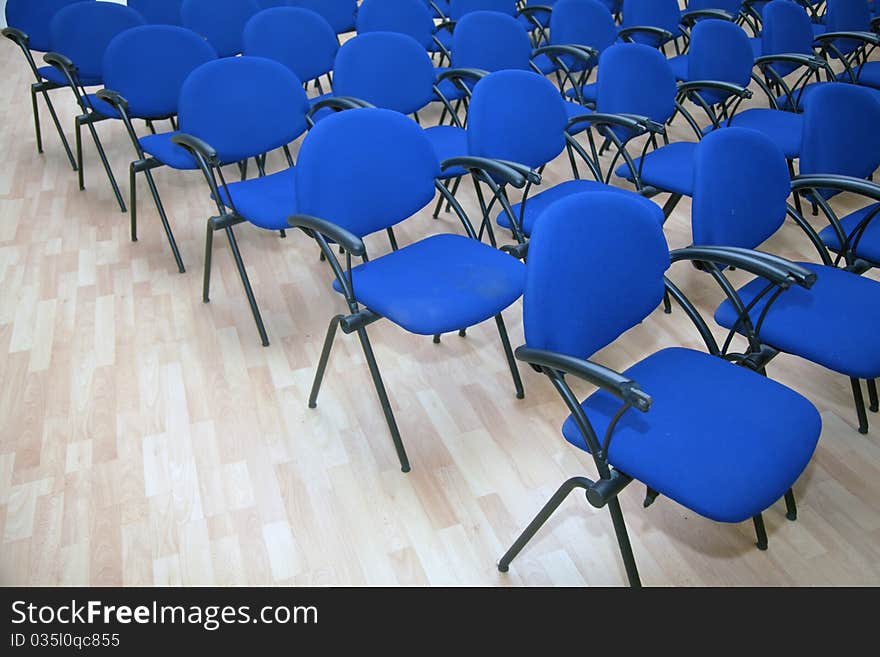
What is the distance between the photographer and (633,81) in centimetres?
328

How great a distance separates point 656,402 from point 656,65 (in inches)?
85.7

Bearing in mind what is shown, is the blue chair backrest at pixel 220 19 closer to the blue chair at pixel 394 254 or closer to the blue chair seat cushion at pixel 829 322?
the blue chair at pixel 394 254

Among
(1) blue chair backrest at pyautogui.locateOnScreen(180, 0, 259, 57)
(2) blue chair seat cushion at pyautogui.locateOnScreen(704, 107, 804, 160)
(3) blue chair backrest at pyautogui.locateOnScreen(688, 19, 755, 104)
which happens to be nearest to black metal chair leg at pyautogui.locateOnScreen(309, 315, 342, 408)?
(2) blue chair seat cushion at pyautogui.locateOnScreen(704, 107, 804, 160)

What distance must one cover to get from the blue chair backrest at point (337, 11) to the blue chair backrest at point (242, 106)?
2.05 m

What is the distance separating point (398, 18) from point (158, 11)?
1629 millimetres

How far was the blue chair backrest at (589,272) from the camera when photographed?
1.68 meters

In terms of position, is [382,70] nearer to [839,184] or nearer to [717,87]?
[717,87]

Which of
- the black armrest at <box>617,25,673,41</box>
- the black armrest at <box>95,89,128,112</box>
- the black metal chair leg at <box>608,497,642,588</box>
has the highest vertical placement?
the black armrest at <box>617,25,673,41</box>

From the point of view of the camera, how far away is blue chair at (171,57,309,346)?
9.18ft

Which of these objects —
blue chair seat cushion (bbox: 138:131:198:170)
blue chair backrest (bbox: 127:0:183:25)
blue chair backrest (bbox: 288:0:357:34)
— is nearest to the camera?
blue chair seat cushion (bbox: 138:131:198:170)

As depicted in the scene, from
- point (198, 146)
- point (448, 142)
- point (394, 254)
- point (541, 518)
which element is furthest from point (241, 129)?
Answer: point (541, 518)

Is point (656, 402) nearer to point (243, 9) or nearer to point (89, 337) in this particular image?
point (89, 337)

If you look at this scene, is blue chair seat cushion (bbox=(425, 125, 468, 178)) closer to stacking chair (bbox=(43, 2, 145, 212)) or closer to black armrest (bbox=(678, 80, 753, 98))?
black armrest (bbox=(678, 80, 753, 98))

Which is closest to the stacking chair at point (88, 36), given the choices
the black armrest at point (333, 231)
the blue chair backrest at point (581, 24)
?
the black armrest at point (333, 231)
